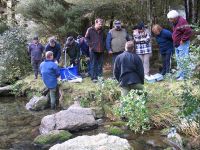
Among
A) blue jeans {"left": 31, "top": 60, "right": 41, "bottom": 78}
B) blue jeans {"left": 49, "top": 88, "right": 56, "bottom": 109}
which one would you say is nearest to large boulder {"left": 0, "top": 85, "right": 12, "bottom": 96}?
blue jeans {"left": 31, "top": 60, "right": 41, "bottom": 78}

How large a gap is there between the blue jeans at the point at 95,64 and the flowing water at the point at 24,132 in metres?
1.92

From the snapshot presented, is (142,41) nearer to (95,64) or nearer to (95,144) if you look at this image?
(95,64)

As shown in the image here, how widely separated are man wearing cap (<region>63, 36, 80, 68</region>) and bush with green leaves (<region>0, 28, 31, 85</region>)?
334 centimetres

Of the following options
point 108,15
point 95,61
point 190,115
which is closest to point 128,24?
point 108,15

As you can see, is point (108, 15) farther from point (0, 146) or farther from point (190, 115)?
point (190, 115)

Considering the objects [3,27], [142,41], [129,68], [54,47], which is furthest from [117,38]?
[3,27]

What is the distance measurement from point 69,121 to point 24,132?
3.98 ft

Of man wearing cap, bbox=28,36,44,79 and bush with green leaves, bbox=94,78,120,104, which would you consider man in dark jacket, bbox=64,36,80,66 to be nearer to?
man wearing cap, bbox=28,36,44,79

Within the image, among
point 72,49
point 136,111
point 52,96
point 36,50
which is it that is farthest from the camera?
point 36,50

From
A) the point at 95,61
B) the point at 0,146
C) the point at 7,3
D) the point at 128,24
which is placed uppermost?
the point at 7,3

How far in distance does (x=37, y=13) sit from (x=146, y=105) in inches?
360

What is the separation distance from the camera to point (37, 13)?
1753cm

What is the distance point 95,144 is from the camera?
7977 mm

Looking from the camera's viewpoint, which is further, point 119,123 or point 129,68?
point 119,123
